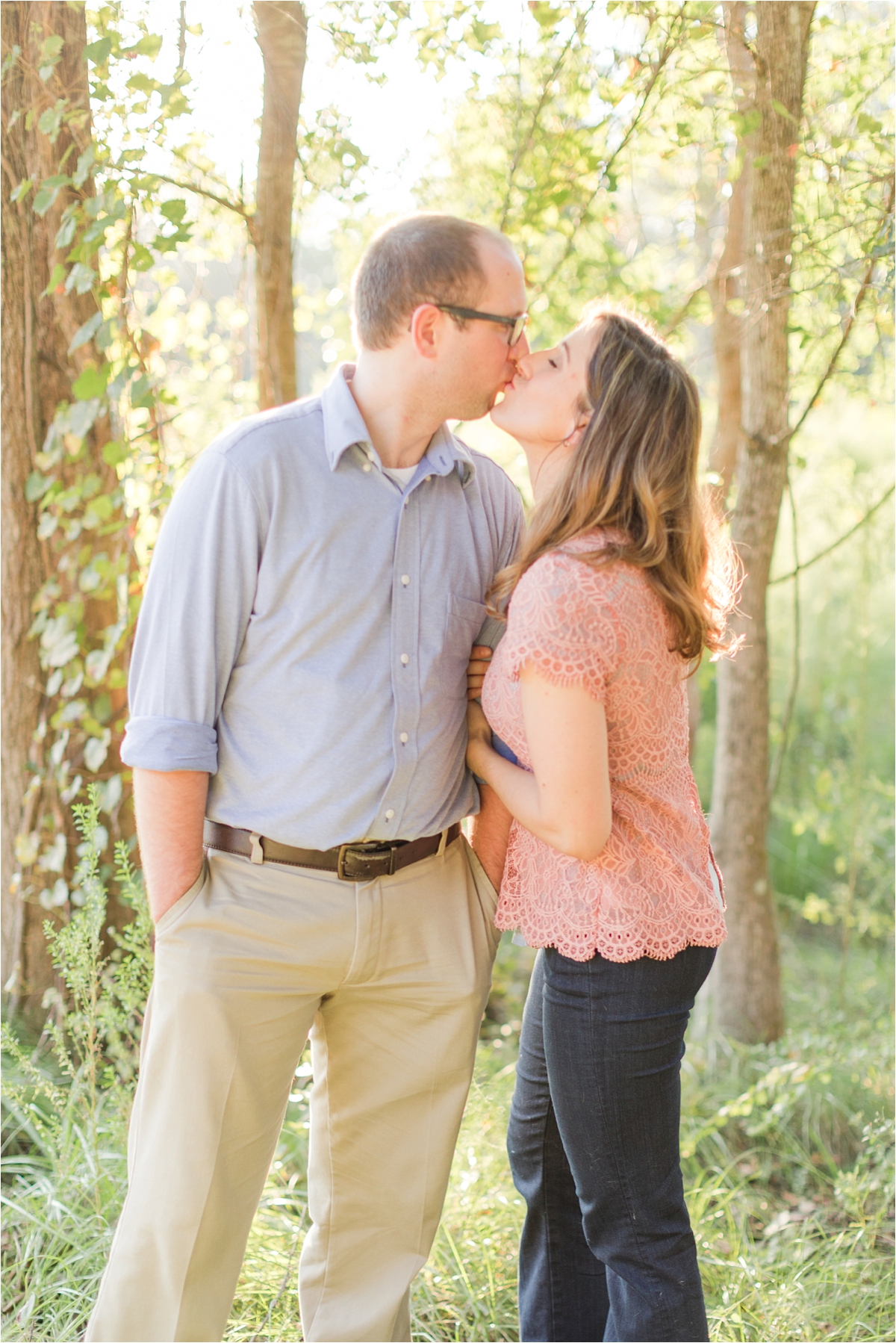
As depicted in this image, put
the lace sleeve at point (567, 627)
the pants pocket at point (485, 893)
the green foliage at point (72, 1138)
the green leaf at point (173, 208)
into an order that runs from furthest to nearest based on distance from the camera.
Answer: the green leaf at point (173, 208)
the green foliage at point (72, 1138)
the pants pocket at point (485, 893)
the lace sleeve at point (567, 627)

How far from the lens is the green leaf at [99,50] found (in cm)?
231

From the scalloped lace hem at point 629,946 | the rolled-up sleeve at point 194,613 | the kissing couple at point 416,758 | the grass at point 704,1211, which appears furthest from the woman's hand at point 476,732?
the grass at point 704,1211

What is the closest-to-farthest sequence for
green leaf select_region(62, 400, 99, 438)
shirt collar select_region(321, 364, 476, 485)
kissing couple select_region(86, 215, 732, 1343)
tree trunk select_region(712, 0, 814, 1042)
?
1. kissing couple select_region(86, 215, 732, 1343)
2. shirt collar select_region(321, 364, 476, 485)
3. green leaf select_region(62, 400, 99, 438)
4. tree trunk select_region(712, 0, 814, 1042)

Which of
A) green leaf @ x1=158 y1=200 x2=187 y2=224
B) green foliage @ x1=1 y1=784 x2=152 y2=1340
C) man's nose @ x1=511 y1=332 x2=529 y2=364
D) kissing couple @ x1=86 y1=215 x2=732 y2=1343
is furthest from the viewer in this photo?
green leaf @ x1=158 y1=200 x2=187 y2=224

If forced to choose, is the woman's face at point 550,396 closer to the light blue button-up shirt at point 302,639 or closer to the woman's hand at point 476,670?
the light blue button-up shirt at point 302,639

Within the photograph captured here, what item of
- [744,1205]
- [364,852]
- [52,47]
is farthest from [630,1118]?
[52,47]

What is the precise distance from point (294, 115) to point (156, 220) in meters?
0.45

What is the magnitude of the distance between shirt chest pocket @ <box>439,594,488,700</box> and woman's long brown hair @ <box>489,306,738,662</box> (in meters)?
0.17

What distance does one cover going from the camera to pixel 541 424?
5.91ft

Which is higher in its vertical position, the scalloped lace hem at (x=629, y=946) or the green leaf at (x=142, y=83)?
the green leaf at (x=142, y=83)

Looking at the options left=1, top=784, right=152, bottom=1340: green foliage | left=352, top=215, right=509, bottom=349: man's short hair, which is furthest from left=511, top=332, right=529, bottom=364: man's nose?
left=1, top=784, right=152, bottom=1340: green foliage

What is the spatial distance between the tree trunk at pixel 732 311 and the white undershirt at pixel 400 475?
1.38m

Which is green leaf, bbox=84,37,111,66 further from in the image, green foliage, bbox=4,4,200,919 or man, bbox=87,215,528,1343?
man, bbox=87,215,528,1343

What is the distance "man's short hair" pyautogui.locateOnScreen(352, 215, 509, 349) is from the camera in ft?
6.00
